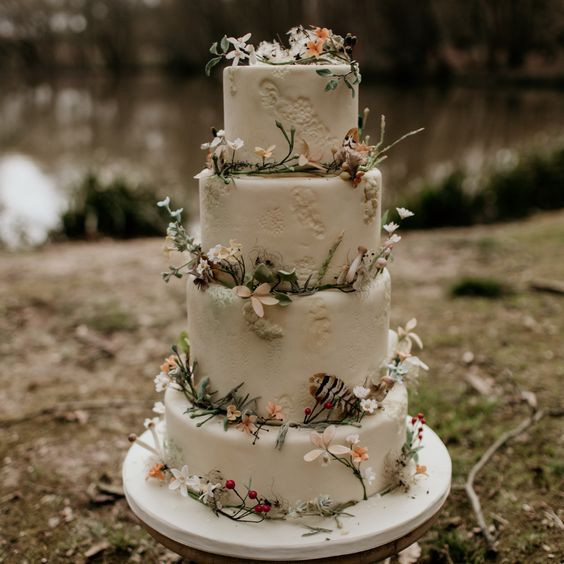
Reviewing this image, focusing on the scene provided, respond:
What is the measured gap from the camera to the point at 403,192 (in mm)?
8641

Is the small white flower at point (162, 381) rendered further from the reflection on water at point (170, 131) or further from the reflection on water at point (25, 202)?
the reflection on water at point (170, 131)

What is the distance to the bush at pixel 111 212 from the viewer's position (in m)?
8.21

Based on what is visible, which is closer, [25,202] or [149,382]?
[149,382]

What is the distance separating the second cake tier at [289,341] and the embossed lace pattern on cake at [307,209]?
0.22 metres

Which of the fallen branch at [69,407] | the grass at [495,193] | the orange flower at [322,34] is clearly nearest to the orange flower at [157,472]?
the orange flower at [322,34]

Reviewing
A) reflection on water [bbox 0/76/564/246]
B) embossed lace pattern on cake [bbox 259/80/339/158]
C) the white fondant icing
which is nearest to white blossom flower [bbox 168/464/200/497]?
the white fondant icing

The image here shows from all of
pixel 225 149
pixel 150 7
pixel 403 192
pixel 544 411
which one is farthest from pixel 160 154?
pixel 150 7

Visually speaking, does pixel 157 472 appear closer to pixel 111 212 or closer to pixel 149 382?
pixel 149 382

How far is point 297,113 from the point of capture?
2.11m

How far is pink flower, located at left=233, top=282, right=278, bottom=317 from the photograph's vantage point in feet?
6.75

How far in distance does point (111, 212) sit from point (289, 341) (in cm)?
657

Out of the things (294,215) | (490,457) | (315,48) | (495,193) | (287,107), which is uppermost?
(315,48)

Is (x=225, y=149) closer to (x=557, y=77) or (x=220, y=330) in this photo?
(x=220, y=330)

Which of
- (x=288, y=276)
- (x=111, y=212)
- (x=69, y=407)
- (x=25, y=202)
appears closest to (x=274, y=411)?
(x=288, y=276)
